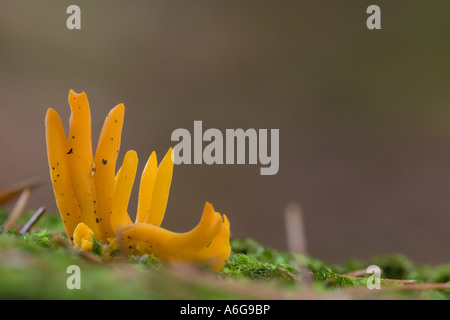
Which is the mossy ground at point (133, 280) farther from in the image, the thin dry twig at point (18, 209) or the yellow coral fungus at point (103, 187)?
A: the thin dry twig at point (18, 209)

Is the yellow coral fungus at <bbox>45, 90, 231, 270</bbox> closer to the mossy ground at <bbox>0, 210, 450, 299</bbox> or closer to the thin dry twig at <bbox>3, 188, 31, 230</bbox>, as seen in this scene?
the mossy ground at <bbox>0, 210, 450, 299</bbox>

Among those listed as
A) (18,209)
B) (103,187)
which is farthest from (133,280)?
(18,209)

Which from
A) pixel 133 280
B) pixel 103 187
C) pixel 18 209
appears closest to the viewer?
pixel 133 280

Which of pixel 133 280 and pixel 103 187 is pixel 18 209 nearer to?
pixel 103 187

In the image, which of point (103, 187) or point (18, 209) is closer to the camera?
point (103, 187)

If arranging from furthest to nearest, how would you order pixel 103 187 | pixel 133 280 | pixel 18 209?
1. pixel 18 209
2. pixel 103 187
3. pixel 133 280

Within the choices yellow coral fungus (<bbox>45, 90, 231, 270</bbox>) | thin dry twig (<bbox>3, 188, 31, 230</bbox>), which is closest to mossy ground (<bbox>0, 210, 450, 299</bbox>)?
yellow coral fungus (<bbox>45, 90, 231, 270</bbox>)
